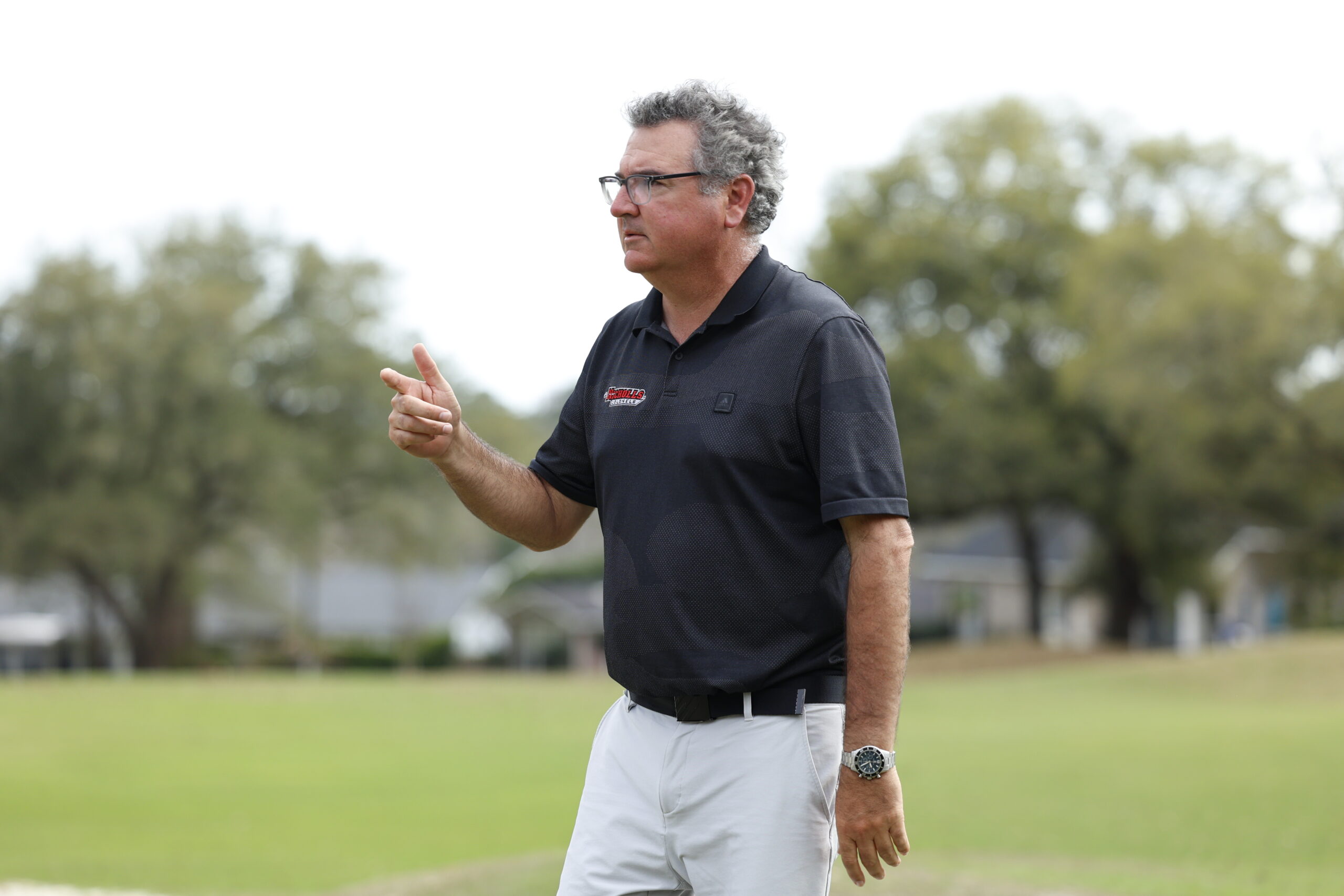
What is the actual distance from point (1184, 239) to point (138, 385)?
31.0 metres

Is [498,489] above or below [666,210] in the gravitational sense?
below

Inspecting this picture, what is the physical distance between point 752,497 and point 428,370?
89 centimetres

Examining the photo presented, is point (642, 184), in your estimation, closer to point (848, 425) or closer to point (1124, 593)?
point (848, 425)

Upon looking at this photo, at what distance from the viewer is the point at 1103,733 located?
22969 mm

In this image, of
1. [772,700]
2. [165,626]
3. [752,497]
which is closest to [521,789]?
[772,700]

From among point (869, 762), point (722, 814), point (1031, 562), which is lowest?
point (1031, 562)

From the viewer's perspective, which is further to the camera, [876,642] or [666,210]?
[666,210]

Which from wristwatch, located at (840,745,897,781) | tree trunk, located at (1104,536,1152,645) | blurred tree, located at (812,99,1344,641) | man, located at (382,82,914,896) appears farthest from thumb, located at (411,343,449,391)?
tree trunk, located at (1104,536,1152,645)

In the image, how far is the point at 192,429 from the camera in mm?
47094

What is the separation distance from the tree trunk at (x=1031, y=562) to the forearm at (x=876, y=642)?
46.4 meters

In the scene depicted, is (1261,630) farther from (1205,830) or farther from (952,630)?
(1205,830)

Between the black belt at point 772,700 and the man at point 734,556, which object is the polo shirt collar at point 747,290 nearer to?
the man at point 734,556

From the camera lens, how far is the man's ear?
3396 millimetres

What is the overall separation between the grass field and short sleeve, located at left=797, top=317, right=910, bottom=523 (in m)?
5.84
